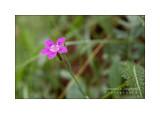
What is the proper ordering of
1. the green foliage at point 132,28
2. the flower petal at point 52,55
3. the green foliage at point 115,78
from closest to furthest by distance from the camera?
the flower petal at point 52,55
the green foliage at point 115,78
the green foliage at point 132,28

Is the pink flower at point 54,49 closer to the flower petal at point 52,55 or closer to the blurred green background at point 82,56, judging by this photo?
the flower petal at point 52,55

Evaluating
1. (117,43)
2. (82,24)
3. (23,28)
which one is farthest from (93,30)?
(23,28)

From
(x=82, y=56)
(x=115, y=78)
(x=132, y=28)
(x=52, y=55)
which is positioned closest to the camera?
(x=52, y=55)

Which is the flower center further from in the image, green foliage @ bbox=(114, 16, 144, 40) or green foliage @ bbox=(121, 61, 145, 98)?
green foliage @ bbox=(114, 16, 144, 40)

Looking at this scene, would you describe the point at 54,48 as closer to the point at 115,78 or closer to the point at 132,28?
the point at 115,78

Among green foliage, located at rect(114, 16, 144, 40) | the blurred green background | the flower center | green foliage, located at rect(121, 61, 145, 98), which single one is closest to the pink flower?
the flower center

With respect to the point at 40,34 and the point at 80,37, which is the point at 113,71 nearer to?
the point at 80,37

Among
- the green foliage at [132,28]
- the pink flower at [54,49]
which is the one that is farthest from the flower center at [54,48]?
the green foliage at [132,28]

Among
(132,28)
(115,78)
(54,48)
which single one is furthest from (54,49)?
(132,28)
